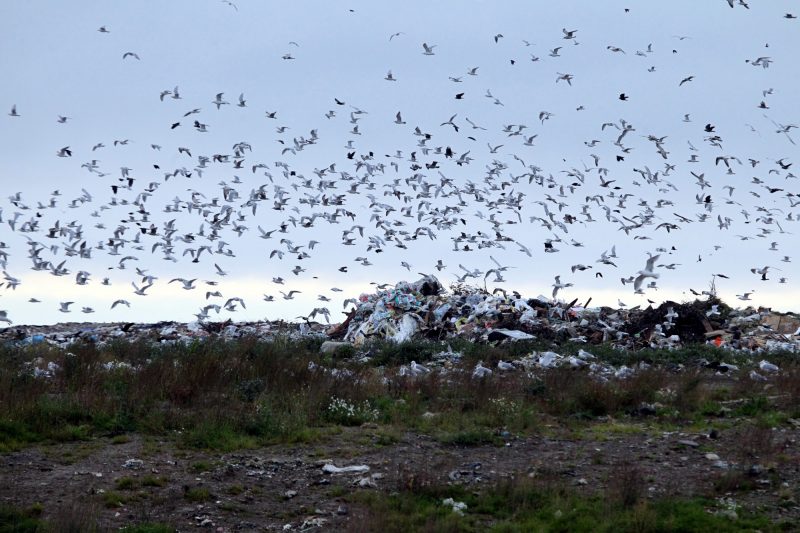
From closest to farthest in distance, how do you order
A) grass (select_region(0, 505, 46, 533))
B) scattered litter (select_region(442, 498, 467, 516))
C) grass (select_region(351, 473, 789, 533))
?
grass (select_region(0, 505, 46, 533)), grass (select_region(351, 473, 789, 533)), scattered litter (select_region(442, 498, 467, 516))

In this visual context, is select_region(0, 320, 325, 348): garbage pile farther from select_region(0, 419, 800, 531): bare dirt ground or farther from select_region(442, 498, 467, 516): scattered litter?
select_region(442, 498, 467, 516): scattered litter

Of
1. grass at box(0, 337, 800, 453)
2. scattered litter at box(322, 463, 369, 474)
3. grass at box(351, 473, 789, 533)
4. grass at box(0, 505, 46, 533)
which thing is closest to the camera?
grass at box(0, 505, 46, 533)

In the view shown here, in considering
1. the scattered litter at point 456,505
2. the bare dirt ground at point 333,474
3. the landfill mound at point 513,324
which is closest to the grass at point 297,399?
the bare dirt ground at point 333,474

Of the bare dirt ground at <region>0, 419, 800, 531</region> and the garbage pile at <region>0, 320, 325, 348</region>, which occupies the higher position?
the garbage pile at <region>0, 320, 325, 348</region>

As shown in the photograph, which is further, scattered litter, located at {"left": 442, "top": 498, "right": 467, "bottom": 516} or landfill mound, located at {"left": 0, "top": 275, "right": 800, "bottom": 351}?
landfill mound, located at {"left": 0, "top": 275, "right": 800, "bottom": 351}

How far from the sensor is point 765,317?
21.8 metres

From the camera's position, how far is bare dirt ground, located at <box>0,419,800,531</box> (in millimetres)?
7945

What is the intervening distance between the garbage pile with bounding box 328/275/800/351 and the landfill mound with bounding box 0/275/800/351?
21 millimetres

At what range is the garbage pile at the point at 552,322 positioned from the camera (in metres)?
19.4

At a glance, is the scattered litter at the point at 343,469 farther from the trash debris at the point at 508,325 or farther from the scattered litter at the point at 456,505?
the trash debris at the point at 508,325

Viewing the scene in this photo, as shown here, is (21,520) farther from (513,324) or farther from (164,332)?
(164,332)

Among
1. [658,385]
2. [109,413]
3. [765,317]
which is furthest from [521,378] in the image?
[765,317]

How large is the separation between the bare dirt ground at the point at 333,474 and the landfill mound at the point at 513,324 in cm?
803

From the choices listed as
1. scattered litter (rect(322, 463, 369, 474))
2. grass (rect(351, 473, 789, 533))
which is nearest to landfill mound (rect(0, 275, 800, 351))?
scattered litter (rect(322, 463, 369, 474))
